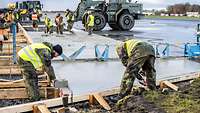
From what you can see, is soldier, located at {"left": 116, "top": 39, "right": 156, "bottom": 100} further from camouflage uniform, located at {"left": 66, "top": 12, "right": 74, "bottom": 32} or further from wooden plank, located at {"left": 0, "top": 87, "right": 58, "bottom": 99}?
camouflage uniform, located at {"left": 66, "top": 12, "right": 74, "bottom": 32}

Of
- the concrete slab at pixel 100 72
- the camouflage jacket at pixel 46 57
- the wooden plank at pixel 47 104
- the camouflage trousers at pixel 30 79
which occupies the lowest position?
the concrete slab at pixel 100 72

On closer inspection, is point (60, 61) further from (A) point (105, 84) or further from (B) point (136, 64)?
(B) point (136, 64)

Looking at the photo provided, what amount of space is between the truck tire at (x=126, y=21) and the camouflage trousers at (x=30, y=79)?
75.4ft

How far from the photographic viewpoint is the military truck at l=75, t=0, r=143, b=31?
31.2 m

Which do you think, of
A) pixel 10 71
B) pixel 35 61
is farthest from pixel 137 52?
pixel 10 71

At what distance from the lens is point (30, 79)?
8570mm

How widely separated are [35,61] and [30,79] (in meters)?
0.45

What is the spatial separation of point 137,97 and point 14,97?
8.25 feet

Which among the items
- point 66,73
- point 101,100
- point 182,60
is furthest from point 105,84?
point 182,60

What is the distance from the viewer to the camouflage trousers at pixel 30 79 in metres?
8.48

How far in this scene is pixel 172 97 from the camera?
27.7 ft

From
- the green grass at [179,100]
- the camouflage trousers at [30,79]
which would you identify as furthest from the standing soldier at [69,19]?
the camouflage trousers at [30,79]

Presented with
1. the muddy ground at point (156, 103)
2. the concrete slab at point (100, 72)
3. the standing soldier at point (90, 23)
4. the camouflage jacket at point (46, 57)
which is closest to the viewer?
the muddy ground at point (156, 103)

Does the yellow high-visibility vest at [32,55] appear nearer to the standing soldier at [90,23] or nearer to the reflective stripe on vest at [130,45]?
the reflective stripe on vest at [130,45]
